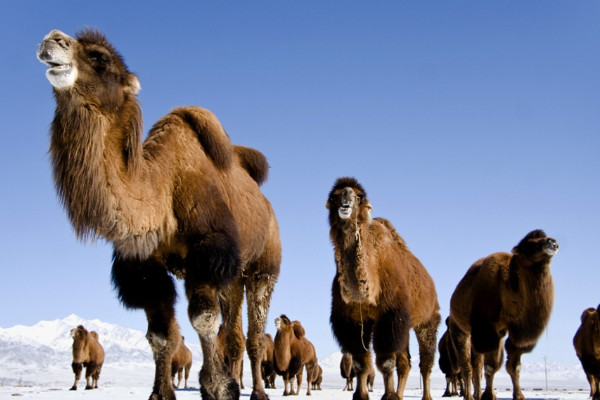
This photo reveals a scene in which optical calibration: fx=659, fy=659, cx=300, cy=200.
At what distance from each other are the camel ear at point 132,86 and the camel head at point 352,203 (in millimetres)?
3190

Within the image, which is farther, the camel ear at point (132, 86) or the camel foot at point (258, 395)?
the camel foot at point (258, 395)

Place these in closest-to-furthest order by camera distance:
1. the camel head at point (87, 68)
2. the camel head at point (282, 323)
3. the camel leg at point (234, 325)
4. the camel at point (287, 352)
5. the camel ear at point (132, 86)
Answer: the camel head at point (87, 68), the camel ear at point (132, 86), the camel leg at point (234, 325), the camel at point (287, 352), the camel head at point (282, 323)

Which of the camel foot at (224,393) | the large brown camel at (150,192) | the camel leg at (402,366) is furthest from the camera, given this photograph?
the camel leg at (402,366)

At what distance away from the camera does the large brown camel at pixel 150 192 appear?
506 cm

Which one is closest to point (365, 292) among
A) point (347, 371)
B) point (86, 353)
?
point (86, 353)

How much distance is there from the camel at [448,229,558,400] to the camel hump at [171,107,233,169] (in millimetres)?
5156

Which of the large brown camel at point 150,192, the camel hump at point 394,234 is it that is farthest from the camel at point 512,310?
the large brown camel at point 150,192

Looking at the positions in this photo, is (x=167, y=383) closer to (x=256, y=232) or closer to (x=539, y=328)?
(x=256, y=232)

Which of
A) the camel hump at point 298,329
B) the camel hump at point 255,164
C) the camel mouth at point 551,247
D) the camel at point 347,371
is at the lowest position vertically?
the camel at point 347,371

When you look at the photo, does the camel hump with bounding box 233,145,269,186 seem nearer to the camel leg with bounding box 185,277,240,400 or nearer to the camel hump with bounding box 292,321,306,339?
the camel leg with bounding box 185,277,240,400

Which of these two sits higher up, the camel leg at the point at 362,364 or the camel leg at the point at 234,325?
the camel leg at the point at 234,325

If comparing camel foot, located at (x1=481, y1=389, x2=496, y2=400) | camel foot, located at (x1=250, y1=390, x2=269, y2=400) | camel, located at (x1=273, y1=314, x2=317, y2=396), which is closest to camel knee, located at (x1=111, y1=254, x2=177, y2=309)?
camel foot, located at (x1=250, y1=390, x2=269, y2=400)

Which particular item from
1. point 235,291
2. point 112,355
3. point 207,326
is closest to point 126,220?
point 207,326

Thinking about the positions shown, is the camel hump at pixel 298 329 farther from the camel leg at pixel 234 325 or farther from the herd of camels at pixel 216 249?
the camel leg at pixel 234 325
